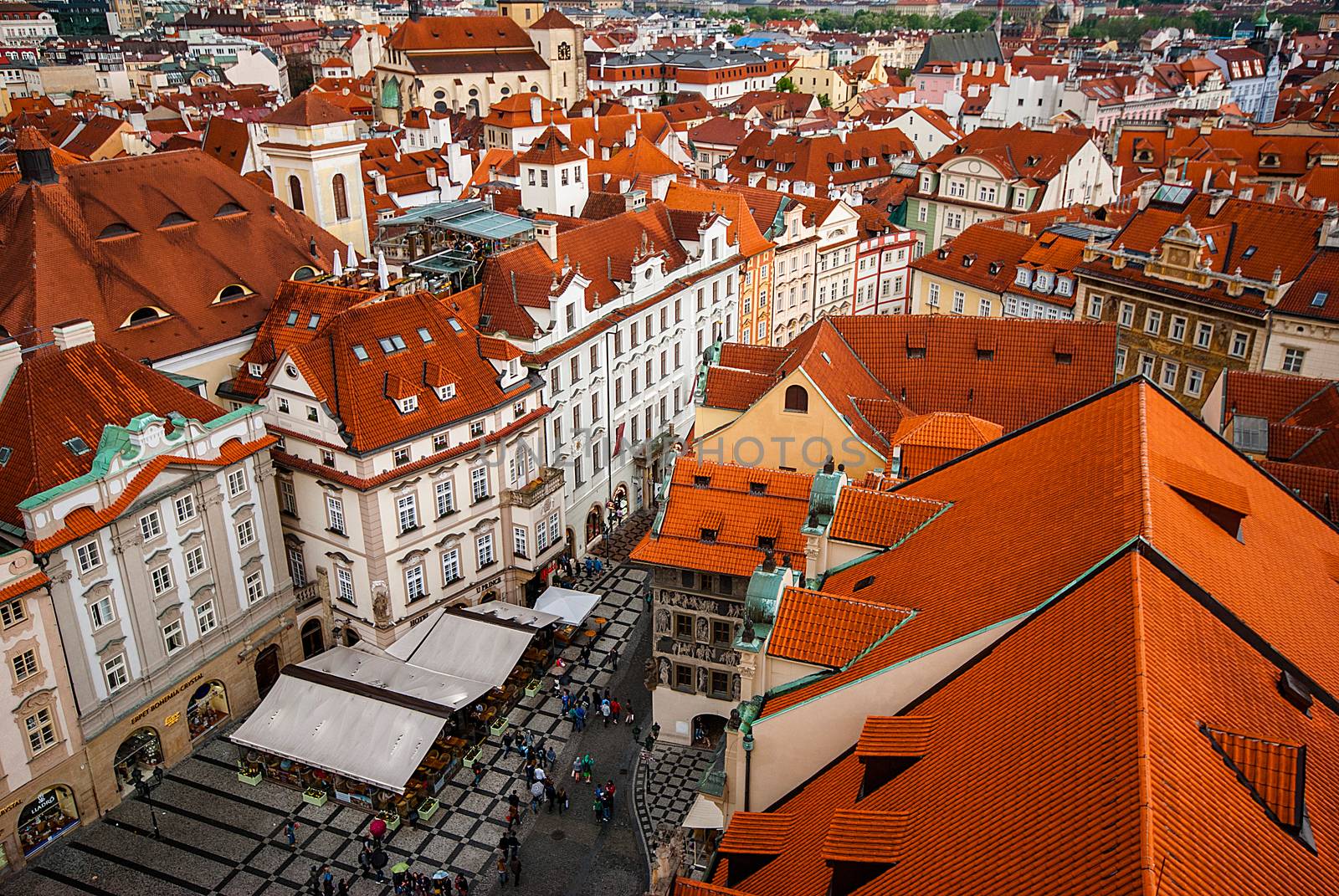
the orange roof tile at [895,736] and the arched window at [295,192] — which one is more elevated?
the arched window at [295,192]

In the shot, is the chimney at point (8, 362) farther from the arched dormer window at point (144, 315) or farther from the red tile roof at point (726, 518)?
the red tile roof at point (726, 518)

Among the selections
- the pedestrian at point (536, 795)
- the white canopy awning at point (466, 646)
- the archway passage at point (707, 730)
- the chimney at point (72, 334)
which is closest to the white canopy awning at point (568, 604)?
the white canopy awning at point (466, 646)

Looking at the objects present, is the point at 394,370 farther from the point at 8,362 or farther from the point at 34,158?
the point at 34,158

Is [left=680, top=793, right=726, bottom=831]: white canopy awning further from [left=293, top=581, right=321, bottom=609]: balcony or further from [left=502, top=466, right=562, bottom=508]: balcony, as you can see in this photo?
[left=293, top=581, right=321, bottom=609]: balcony

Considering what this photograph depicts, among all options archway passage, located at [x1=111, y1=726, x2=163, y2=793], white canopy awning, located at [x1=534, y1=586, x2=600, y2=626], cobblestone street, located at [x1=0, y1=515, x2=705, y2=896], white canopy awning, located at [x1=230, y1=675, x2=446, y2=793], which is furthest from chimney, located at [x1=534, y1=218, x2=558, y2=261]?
archway passage, located at [x1=111, y1=726, x2=163, y2=793]

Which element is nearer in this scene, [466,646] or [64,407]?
[64,407]

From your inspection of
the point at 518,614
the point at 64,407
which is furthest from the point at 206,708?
the point at 64,407
